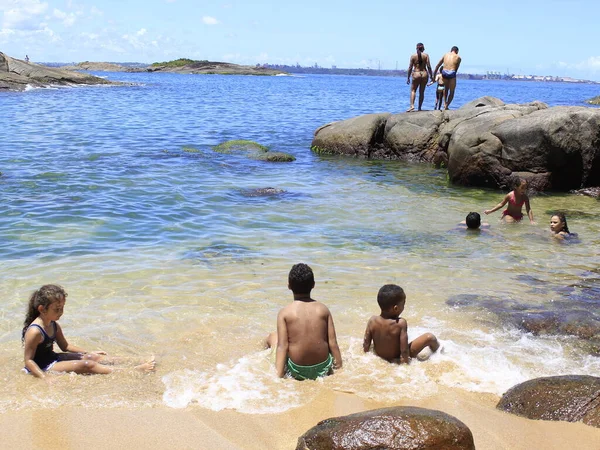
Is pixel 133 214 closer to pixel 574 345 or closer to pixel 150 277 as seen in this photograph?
pixel 150 277

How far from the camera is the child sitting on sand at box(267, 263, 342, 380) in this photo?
549 centimetres

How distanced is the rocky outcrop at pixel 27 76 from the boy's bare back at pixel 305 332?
41.6 metres

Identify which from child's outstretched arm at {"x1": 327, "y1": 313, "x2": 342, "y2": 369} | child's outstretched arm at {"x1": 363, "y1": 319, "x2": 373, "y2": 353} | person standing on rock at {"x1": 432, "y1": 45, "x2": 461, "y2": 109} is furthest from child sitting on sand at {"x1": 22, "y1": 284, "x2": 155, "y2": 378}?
person standing on rock at {"x1": 432, "y1": 45, "x2": 461, "y2": 109}

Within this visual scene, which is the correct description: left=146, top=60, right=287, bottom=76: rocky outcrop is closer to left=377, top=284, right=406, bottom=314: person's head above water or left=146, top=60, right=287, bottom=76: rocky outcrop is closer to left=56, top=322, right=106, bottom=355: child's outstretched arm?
left=56, top=322, right=106, bottom=355: child's outstretched arm

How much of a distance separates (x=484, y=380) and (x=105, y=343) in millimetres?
3667

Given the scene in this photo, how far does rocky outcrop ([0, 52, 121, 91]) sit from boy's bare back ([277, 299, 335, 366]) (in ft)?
137

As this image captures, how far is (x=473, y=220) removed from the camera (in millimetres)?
11000

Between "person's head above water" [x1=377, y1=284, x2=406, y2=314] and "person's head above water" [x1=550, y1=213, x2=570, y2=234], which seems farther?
"person's head above water" [x1=550, y1=213, x2=570, y2=234]

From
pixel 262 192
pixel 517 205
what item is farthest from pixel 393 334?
pixel 262 192

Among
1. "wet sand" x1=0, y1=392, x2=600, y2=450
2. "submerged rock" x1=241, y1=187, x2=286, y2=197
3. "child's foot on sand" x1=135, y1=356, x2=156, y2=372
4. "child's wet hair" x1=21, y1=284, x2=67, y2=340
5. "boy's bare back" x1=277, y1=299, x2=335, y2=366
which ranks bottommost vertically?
"child's foot on sand" x1=135, y1=356, x2=156, y2=372

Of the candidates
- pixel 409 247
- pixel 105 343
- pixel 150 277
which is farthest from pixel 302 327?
pixel 409 247

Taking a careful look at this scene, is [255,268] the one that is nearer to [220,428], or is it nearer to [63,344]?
[63,344]

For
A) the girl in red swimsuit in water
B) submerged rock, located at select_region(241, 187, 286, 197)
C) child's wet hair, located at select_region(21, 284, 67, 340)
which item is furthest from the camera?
submerged rock, located at select_region(241, 187, 286, 197)

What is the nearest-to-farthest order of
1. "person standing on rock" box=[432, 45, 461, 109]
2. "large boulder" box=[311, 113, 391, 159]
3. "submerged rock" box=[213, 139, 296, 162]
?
"person standing on rock" box=[432, 45, 461, 109] < "submerged rock" box=[213, 139, 296, 162] < "large boulder" box=[311, 113, 391, 159]
